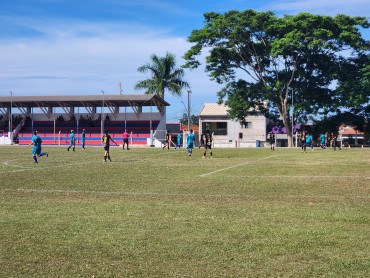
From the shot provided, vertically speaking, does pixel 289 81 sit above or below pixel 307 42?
below

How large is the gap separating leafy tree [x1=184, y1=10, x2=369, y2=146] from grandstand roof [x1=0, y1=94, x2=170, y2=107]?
11.3m

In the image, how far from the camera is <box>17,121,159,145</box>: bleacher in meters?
66.1

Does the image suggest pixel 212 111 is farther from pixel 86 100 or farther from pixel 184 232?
pixel 184 232

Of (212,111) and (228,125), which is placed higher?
(212,111)

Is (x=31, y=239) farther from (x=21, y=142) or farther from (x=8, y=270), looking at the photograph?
(x=21, y=142)

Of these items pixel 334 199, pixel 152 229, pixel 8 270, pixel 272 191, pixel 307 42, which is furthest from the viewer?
pixel 307 42

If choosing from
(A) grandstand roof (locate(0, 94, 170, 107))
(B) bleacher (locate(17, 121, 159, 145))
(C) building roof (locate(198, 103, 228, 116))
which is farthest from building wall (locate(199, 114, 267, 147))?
(B) bleacher (locate(17, 121, 159, 145))

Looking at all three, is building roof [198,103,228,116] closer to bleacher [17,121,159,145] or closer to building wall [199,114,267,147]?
building wall [199,114,267,147]

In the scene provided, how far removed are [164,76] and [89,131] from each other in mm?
14513

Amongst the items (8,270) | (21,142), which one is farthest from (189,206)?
(21,142)

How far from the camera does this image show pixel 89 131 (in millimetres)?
70375

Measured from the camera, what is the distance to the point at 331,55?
58.0 metres

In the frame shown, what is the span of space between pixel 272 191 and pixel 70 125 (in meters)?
63.3

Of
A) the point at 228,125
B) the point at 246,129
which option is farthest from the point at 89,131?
the point at 246,129
